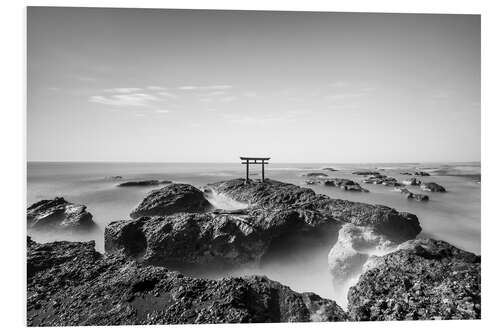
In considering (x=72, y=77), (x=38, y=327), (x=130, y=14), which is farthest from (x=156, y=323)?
(x=130, y=14)

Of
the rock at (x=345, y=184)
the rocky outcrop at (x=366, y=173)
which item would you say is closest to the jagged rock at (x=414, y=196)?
the rock at (x=345, y=184)

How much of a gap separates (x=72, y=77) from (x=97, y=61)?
0.76 m

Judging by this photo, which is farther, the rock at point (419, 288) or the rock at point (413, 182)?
the rock at point (413, 182)

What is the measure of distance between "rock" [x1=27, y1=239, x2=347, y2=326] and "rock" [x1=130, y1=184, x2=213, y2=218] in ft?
9.70

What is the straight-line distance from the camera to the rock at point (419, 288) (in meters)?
4.92

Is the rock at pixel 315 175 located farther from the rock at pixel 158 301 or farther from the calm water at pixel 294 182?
the rock at pixel 158 301

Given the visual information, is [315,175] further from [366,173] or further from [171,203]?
[171,203]

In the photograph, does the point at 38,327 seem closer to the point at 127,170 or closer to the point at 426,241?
the point at 127,170

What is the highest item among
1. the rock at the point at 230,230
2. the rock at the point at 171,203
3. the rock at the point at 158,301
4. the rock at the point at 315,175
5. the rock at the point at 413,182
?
the rock at the point at 315,175

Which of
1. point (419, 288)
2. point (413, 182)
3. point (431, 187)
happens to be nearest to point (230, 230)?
point (419, 288)

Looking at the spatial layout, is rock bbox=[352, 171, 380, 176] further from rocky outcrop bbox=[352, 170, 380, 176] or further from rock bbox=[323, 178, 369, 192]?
rock bbox=[323, 178, 369, 192]

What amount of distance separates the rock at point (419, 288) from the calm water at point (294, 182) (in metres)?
1.07

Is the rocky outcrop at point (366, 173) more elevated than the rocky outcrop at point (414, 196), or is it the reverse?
the rocky outcrop at point (366, 173)

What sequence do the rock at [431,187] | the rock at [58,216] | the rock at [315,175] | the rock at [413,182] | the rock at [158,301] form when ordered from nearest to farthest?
the rock at [158,301] → the rock at [58,216] → the rock at [431,187] → the rock at [413,182] → the rock at [315,175]
